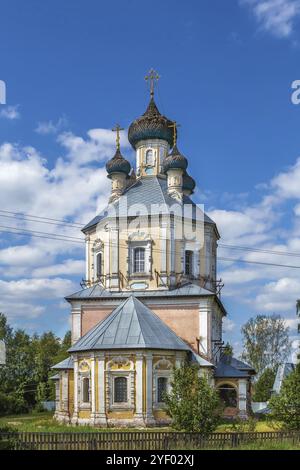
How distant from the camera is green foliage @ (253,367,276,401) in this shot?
170ft

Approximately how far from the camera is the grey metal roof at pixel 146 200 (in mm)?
35469

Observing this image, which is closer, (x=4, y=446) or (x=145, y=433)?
(x=4, y=446)

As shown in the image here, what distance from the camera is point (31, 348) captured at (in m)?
56.4

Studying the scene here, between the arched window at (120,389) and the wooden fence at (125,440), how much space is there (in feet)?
32.9

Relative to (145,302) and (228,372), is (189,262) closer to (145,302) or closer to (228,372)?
(145,302)

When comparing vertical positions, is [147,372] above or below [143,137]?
below

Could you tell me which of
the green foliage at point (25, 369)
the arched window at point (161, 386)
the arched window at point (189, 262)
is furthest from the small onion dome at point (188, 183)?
the green foliage at point (25, 369)

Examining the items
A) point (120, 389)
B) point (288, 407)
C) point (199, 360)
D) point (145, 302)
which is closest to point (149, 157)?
point (145, 302)

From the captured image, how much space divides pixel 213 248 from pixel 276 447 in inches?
746

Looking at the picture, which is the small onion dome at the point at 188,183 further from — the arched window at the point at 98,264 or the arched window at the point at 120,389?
the arched window at the point at 120,389

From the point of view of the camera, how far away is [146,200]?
3606cm
